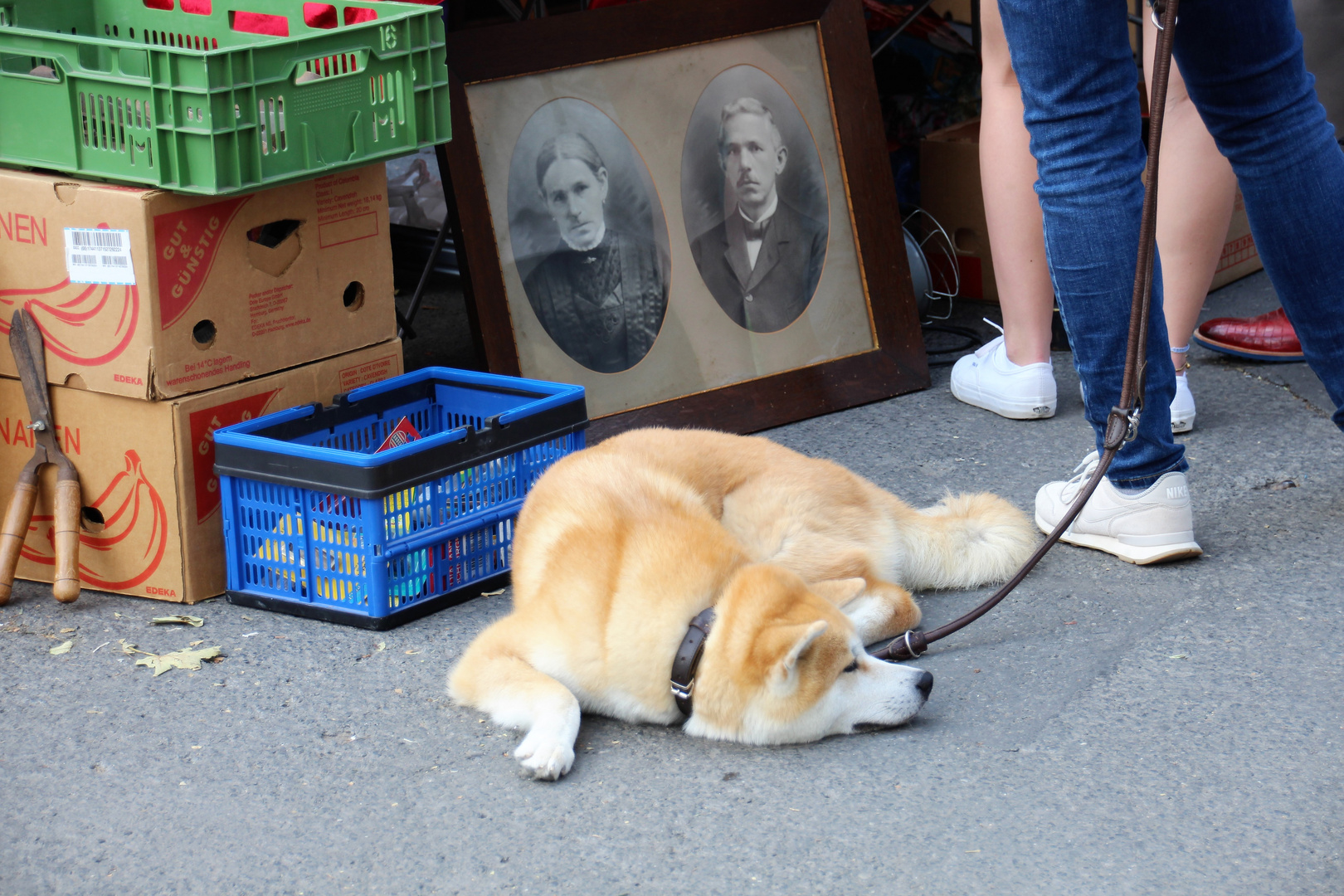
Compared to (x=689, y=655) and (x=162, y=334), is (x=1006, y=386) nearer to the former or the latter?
(x=689, y=655)

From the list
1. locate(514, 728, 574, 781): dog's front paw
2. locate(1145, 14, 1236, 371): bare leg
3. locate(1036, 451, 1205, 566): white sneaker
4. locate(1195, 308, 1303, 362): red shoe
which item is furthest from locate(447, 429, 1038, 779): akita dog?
locate(1195, 308, 1303, 362): red shoe

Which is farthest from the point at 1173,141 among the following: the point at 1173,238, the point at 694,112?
the point at 694,112

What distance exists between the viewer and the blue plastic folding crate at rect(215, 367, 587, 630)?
2.19 metres

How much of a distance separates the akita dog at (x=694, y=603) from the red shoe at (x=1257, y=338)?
155 cm

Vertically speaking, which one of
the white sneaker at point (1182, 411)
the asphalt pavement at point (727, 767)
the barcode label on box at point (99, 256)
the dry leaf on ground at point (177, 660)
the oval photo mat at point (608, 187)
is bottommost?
the asphalt pavement at point (727, 767)

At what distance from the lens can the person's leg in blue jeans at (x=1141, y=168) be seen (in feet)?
6.64

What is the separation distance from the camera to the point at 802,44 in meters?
3.32

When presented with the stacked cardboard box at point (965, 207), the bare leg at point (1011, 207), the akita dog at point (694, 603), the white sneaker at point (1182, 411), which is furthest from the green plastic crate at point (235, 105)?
the stacked cardboard box at point (965, 207)

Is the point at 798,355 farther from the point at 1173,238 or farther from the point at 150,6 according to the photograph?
the point at 150,6

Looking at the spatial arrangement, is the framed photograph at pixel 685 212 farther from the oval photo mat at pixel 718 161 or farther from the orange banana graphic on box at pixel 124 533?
the orange banana graphic on box at pixel 124 533

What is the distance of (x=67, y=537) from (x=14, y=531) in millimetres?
108

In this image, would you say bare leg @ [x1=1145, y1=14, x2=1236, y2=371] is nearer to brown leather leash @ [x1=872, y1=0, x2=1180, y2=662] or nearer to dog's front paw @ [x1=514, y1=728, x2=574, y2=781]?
brown leather leash @ [x1=872, y1=0, x2=1180, y2=662]

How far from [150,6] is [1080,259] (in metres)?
2.13

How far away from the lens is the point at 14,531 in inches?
91.4
